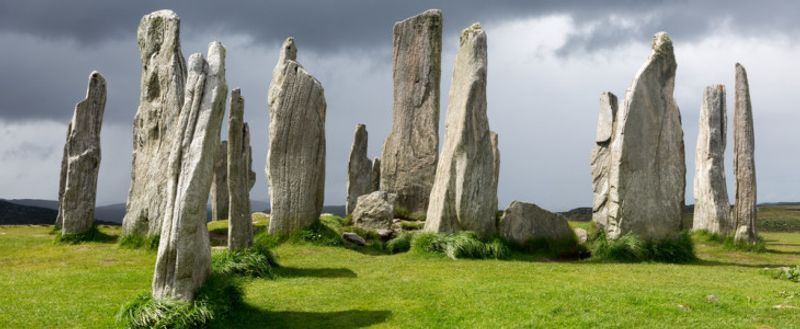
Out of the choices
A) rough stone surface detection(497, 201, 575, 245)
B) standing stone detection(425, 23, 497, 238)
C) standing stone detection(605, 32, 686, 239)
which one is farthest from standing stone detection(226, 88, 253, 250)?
standing stone detection(605, 32, 686, 239)

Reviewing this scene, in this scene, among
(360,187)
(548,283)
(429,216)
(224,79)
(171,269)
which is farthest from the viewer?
(360,187)

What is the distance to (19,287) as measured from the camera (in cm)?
1527

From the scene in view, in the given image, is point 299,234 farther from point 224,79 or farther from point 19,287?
point 224,79

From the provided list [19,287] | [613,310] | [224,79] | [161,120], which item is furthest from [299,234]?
[613,310]

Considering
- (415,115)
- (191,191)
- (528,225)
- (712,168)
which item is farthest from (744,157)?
(191,191)

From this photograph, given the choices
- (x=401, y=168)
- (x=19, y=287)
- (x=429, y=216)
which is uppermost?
(x=401, y=168)

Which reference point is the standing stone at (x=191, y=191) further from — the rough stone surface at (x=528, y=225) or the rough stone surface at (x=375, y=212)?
the rough stone surface at (x=375, y=212)

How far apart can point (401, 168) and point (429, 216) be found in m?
5.20

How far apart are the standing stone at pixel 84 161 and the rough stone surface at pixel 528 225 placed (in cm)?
1238

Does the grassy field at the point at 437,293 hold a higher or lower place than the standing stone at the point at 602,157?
lower

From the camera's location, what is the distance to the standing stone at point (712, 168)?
1010 inches

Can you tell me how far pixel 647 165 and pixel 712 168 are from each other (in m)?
7.81

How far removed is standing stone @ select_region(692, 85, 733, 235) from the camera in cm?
2566

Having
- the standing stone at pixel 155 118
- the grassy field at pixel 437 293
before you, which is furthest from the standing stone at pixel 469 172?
the standing stone at pixel 155 118
